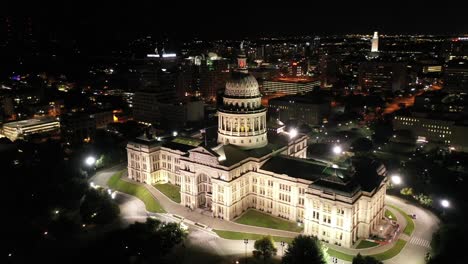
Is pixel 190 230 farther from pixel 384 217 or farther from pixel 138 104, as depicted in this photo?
pixel 138 104

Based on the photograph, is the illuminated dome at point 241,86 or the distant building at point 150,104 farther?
the distant building at point 150,104

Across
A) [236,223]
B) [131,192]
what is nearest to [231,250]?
[236,223]

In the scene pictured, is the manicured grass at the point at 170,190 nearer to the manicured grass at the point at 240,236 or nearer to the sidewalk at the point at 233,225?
the sidewalk at the point at 233,225

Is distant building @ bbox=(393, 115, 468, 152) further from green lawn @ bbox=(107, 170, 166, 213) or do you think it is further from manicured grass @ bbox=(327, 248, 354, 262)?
green lawn @ bbox=(107, 170, 166, 213)

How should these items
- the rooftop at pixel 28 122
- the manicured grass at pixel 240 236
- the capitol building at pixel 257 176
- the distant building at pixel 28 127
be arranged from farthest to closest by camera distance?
the rooftop at pixel 28 122, the distant building at pixel 28 127, the manicured grass at pixel 240 236, the capitol building at pixel 257 176

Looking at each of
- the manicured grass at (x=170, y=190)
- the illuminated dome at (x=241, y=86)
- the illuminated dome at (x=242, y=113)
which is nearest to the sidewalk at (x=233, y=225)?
the manicured grass at (x=170, y=190)

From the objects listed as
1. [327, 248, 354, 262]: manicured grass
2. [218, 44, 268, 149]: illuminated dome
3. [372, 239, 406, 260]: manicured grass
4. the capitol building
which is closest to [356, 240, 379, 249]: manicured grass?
the capitol building

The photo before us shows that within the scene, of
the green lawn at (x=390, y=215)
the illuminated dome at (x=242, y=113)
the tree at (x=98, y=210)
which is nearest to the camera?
the tree at (x=98, y=210)
